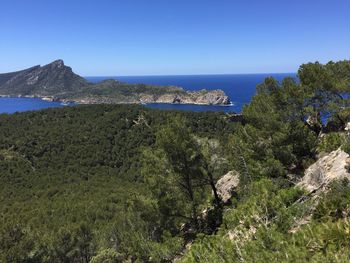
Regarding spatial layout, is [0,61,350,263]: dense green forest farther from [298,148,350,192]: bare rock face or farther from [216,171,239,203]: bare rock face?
[216,171,239,203]: bare rock face

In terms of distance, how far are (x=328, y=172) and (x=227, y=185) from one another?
10422mm

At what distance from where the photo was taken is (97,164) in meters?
75.8

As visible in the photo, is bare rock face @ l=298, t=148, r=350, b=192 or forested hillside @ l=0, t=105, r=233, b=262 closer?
bare rock face @ l=298, t=148, r=350, b=192

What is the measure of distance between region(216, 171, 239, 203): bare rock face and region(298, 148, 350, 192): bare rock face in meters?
8.13

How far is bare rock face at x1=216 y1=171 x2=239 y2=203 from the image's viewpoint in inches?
811

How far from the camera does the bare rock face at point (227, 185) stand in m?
20.6

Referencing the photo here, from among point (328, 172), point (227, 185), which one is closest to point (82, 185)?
point (227, 185)

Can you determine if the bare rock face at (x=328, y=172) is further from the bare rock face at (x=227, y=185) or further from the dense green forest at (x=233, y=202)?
the bare rock face at (x=227, y=185)

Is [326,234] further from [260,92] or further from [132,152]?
[132,152]

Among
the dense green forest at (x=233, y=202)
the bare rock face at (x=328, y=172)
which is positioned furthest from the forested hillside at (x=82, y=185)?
the bare rock face at (x=328, y=172)

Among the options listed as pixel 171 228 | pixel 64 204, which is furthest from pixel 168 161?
pixel 64 204

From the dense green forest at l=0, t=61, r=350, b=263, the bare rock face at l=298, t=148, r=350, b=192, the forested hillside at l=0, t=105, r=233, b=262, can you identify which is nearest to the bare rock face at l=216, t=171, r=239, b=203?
the dense green forest at l=0, t=61, r=350, b=263

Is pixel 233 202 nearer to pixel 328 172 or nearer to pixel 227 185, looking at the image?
pixel 328 172

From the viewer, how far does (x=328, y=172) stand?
11.9 meters
